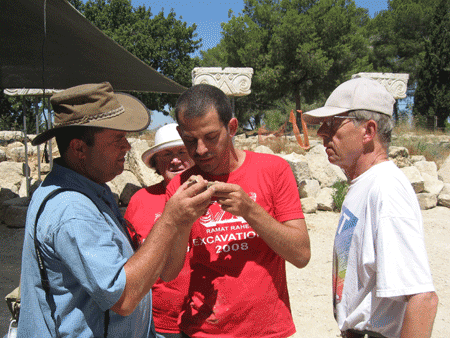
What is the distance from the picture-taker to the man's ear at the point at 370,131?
1.59 metres

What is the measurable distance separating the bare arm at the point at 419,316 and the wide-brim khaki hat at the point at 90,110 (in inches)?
46.8

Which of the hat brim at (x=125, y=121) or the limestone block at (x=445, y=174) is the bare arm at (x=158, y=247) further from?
the limestone block at (x=445, y=174)

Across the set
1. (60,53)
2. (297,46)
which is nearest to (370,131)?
(60,53)

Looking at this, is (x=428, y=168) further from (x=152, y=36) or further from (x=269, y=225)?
(x=152, y=36)

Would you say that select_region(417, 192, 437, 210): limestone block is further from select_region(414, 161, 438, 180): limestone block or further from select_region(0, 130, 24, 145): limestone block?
select_region(0, 130, 24, 145): limestone block

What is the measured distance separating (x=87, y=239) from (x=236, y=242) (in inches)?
26.8

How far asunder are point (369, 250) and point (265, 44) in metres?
26.3

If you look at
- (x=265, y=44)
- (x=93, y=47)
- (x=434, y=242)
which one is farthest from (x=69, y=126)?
(x=265, y=44)

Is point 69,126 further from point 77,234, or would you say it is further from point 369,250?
point 369,250

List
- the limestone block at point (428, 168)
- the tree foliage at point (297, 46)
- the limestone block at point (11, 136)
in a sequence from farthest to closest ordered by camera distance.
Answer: the tree foliage at point (297, 46), the limestone block at point (11, 136), the limestone block at point (428, 168)

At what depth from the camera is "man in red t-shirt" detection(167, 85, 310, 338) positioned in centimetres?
154

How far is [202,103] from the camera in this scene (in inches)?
62.6

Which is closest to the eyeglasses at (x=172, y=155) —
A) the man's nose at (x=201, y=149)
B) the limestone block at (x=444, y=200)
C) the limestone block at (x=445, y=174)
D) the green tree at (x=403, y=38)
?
the man's nose at (x=201, y=149)

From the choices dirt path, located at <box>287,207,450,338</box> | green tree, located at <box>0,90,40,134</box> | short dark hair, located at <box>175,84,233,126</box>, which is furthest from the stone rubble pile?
green tree, located at <box>0,90,40,134</box>
